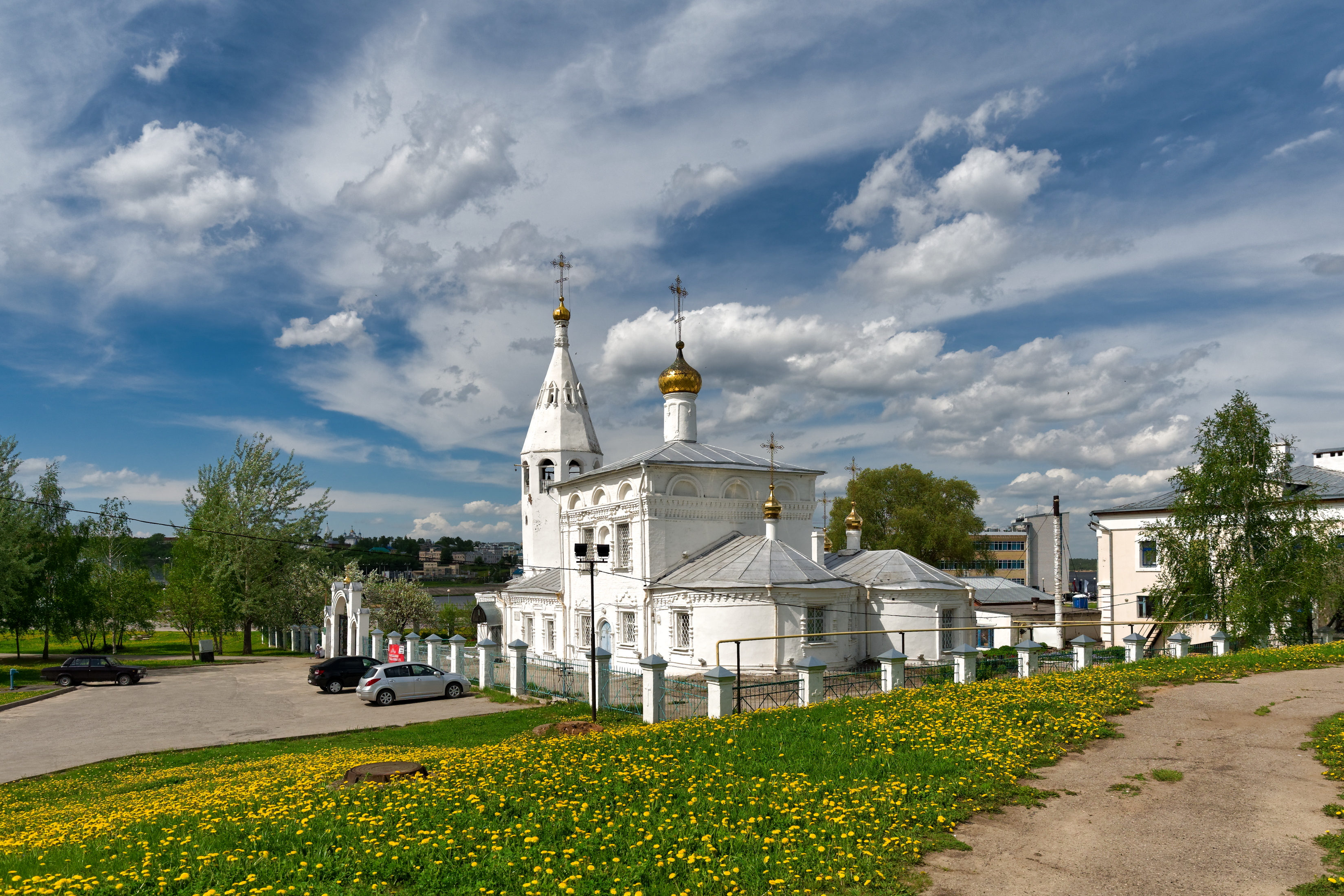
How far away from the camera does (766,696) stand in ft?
51.9

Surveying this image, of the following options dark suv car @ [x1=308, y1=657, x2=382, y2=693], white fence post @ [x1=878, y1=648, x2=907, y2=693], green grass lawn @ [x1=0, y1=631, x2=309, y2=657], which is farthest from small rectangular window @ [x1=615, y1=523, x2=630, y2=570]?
green grass lawn @ [x1=0, y1=631, x2=309, y2=657]

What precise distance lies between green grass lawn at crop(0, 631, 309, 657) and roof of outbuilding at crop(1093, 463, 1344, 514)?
35746mm

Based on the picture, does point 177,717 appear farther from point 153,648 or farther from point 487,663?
point 153,648

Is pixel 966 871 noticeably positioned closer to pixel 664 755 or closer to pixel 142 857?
pixel 664 755

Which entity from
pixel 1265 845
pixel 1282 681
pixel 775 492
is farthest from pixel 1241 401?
pixel 1265 845

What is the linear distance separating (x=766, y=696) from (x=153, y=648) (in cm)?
4076

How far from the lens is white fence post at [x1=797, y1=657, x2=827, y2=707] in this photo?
14.8m

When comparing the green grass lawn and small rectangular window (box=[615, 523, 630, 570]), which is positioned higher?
small rectangular window (box=[615, 523, 630, 570])

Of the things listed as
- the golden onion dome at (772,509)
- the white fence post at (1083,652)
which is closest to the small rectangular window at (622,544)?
the golden onion dome at (772,509)

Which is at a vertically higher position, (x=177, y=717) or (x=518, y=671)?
(x=518, y=671)

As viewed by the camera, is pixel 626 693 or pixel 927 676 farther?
pixel 626 693

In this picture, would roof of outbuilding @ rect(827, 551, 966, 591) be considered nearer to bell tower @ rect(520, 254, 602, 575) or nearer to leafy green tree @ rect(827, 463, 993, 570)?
bell tower @ rect(520, 254, 602, 575)

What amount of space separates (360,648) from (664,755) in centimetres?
2579

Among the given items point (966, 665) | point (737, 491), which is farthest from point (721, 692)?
point (737, 491)
